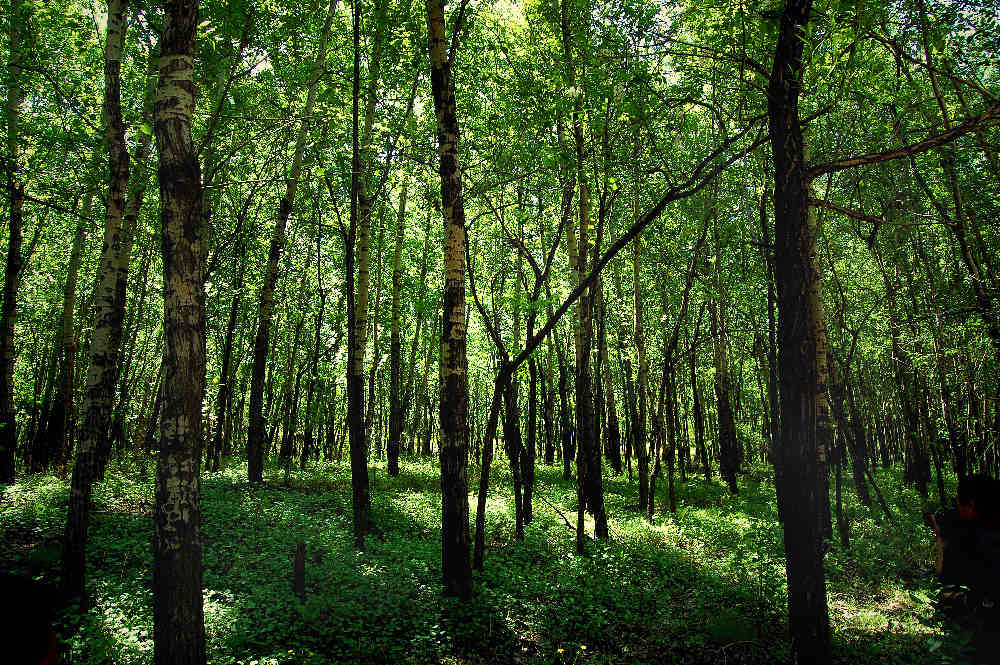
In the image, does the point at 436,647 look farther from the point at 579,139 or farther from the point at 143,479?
the point at 143,479

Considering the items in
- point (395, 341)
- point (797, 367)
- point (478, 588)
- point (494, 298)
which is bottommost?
point (478, 588)

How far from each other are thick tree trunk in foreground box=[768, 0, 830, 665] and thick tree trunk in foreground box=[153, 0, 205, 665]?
6.09m

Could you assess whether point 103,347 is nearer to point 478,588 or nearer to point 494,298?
point 478,588

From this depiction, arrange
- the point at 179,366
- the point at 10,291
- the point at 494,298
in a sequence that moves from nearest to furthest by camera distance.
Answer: the point at 179,366, the point at 10,291, the point at 494,298

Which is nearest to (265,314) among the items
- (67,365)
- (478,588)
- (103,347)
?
(67,365)

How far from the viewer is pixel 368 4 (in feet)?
42.1

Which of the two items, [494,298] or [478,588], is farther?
[494,298]

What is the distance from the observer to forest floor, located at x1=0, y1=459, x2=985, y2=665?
270 inches

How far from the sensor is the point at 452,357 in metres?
7.97

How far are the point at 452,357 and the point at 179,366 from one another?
3.98 metres

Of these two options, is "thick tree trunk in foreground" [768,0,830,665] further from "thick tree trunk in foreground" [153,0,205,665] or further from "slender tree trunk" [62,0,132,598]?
"slender tree trunk" [62,0,132,598]

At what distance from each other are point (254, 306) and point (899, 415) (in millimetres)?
38281

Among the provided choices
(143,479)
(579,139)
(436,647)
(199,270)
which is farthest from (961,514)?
(143,479)

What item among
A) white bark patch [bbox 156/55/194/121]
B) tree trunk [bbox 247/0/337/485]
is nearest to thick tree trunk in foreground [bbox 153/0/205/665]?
white bark patch [bbox 156/55/194/121]
